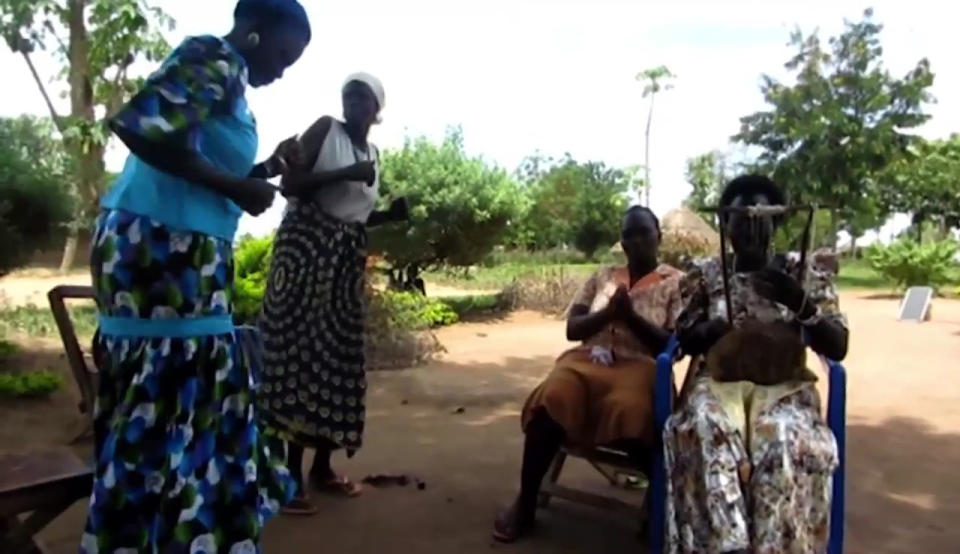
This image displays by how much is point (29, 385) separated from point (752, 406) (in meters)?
4.99

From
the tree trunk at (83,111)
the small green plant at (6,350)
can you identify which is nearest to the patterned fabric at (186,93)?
the small green plant at (6,350)

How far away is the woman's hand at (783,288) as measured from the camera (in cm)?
320

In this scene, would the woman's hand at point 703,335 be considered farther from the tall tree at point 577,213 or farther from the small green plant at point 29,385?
the tall tree at point 577,213

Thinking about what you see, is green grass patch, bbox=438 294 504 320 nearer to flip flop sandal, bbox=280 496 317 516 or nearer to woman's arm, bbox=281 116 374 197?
flip flop sandal, bbox=280 496 317 516

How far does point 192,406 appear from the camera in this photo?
230 centimetres

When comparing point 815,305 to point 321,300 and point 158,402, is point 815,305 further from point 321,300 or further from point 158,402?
point 158,402

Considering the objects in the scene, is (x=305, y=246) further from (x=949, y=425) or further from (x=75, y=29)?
(x=75, y=29)

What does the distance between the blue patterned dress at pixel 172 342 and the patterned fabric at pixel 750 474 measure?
1.40 meters

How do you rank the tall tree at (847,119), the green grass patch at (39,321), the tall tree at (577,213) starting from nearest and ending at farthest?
the green grass patch at (39,321), the tall tree at (847,119), the tall tree at (577,213)

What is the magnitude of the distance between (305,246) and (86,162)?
11272 millimetres

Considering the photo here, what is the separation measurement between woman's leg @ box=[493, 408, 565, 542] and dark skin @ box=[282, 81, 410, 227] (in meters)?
1.15

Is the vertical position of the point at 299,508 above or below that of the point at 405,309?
below

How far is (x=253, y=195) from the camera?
7.40ft

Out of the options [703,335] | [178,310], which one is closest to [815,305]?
[703,335]
